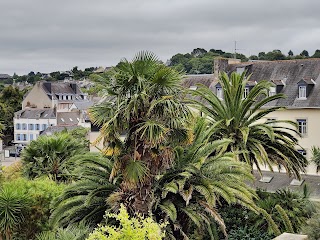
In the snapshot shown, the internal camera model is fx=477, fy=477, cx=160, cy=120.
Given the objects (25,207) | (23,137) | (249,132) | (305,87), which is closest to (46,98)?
(23,137)

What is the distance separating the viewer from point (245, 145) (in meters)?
17.0

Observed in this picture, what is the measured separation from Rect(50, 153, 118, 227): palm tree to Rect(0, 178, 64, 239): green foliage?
687 mm

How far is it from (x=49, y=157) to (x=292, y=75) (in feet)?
74.0

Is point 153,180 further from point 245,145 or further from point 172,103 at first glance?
point 245,145

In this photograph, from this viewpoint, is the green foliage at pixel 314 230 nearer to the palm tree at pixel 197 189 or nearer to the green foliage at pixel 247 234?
the palm tree at pixel 197 189

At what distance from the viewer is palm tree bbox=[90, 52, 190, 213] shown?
1194cm

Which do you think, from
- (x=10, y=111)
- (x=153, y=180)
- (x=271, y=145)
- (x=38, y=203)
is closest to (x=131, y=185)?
(x=153, y=180)

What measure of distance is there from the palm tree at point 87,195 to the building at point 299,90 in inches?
780

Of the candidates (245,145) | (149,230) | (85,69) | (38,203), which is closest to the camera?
(149,230)

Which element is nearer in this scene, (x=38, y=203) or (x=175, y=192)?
(x=175, y=192)

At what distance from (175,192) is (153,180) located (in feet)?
2.77

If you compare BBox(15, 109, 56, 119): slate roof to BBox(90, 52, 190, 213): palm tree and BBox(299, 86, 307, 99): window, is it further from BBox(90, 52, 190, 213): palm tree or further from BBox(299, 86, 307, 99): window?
BBox(90, 52, 190, 213): palm tree

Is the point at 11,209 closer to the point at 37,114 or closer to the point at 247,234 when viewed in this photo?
the point at 247,234

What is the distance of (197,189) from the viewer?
41.7 feet
